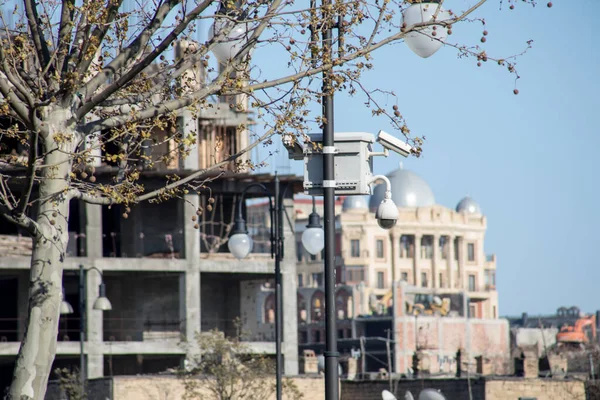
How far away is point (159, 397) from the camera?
4022cm

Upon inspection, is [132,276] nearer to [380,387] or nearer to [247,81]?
[380,387]

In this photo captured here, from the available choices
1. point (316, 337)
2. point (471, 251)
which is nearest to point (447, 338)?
point (316, 337)

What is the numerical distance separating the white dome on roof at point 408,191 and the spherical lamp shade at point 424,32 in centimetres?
11829

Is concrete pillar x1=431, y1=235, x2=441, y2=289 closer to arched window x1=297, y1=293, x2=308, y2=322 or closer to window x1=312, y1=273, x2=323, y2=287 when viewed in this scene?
window x1=312, y1=273, x2=323, y2=287

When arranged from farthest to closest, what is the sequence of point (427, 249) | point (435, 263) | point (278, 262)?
point (427, 249)
point (435, 263)
point (278, 262)

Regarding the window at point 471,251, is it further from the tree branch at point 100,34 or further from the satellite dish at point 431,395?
the tree branch at point 100,34

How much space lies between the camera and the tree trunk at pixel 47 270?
42.3 feet

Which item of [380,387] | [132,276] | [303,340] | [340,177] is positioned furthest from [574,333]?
[340,177]

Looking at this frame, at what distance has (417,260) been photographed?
13512 centimetres

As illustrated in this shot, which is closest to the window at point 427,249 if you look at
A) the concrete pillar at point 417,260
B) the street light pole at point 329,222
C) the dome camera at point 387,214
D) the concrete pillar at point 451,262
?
the concrete pillar at point 417,260

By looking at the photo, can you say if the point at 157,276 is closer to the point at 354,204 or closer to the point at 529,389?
the point at 529,389

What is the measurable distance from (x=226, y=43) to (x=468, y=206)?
428 ft

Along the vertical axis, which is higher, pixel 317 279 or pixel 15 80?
pixel 15 80

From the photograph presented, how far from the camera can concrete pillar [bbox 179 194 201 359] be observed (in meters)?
58.7
